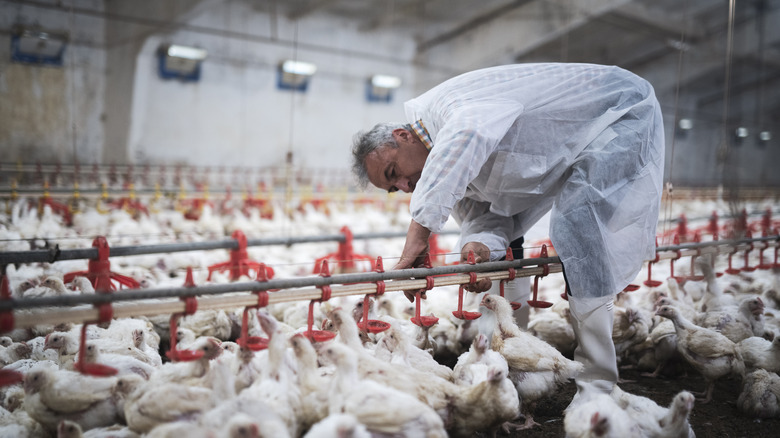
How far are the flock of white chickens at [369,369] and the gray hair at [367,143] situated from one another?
46 cm

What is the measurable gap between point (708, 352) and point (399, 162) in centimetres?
185

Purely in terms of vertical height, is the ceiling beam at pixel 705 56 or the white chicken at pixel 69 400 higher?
the ceiling beam at pixel 705 56

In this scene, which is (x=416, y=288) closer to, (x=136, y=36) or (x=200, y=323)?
(x=200, y=323)

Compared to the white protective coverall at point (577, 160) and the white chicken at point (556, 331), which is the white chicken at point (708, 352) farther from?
the white protective coverall at point (577, 160)

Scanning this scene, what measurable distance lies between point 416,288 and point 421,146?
0.65 meters

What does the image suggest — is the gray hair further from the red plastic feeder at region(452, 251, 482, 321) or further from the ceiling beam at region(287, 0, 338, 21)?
the ceiling beam at region(287, 0, 338, 21)

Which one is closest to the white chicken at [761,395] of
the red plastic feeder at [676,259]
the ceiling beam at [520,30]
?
the red plastic feeder at [676,259]

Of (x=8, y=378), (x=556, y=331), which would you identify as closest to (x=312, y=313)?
(x=8, y=378)

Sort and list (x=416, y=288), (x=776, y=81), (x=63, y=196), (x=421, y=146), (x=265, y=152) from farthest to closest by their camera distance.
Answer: (x=265, y=152) → (x=776, y=81) → (x=63, y=196) → (x=421, y=146) → (x=416, y=288)

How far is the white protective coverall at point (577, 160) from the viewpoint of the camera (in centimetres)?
208

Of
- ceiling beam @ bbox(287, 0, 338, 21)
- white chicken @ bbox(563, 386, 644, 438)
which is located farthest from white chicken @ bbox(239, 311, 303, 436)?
ceiling beam @ bbox(287, 0, 338, 21)

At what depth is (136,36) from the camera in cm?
751

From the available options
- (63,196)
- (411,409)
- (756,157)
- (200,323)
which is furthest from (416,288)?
(756,157)

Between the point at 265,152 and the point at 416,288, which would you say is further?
the point at 265,152
